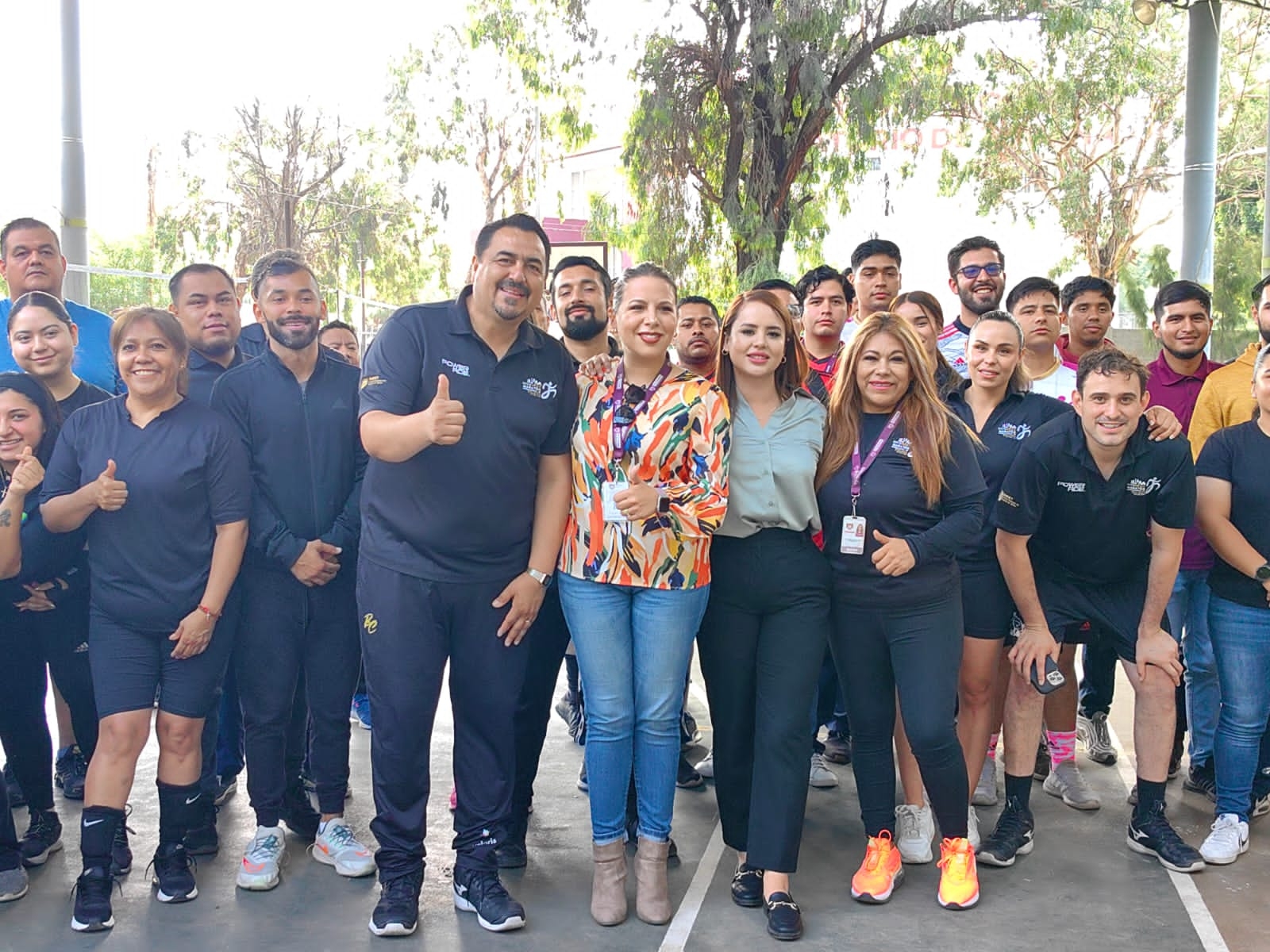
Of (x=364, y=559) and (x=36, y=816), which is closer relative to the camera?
(x=364, y=559)

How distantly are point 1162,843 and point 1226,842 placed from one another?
10.2 inches

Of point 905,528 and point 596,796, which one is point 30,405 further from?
point 905,528

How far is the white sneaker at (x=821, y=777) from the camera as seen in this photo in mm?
5293

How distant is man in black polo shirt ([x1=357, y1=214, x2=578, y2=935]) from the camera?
12.6 ft

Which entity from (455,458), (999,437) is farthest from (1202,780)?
(455,458)

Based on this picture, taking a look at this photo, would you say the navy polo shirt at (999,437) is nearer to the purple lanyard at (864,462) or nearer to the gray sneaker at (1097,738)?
the purple lanyard at (864,462)

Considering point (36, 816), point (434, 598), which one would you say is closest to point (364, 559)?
point (434, 598)

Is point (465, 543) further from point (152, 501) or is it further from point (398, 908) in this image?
point (398, 908)

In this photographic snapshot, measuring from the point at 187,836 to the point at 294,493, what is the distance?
1.35 metres

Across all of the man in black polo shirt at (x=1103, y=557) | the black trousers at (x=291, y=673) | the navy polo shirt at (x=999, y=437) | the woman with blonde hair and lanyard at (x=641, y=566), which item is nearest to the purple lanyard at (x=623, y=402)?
→ the woman with blonde hair and lanyard at (x=641, y=566)

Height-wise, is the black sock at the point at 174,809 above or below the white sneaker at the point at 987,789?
above

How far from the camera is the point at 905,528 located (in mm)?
4051

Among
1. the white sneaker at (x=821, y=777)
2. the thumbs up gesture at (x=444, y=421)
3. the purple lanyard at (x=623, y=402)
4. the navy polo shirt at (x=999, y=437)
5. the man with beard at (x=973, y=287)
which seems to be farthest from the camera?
the man with beard at (x=973, y=287)

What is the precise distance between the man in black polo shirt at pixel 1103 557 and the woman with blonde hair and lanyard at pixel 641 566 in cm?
131
